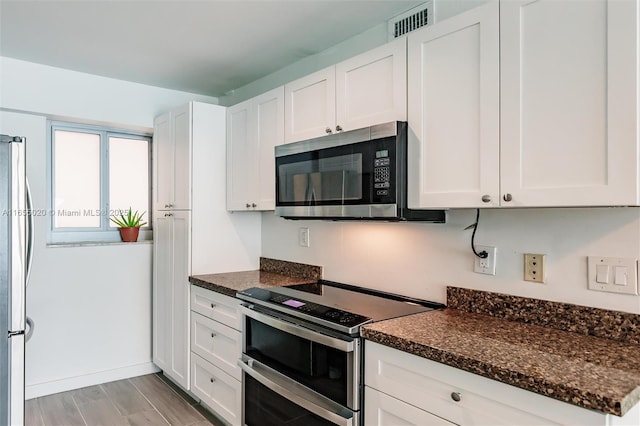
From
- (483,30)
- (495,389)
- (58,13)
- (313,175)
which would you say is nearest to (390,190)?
(313,175)

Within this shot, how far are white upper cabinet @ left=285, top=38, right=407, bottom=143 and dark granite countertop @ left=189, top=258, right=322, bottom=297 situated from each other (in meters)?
0.89

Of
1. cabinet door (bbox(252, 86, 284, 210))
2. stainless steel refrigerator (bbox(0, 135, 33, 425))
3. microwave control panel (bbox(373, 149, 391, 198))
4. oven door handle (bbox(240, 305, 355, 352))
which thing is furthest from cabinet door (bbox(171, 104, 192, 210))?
microwave control panel (bbox(373, 149, 391, 198))

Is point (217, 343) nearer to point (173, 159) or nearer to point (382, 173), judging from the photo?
point (173, 159)

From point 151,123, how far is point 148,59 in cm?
70

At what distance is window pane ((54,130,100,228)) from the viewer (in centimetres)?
332

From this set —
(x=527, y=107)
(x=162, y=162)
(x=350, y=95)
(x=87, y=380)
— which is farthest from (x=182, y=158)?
(x=527, y=107)

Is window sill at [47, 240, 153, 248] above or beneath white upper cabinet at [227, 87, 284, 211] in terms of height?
beneath

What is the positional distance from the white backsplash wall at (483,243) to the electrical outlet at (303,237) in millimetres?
43

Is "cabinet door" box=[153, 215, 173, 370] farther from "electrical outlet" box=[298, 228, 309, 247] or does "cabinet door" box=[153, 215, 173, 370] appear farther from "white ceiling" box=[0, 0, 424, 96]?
"white ceiling" box=[0, 0, 424, 96]

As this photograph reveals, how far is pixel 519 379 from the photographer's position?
3.83 feet

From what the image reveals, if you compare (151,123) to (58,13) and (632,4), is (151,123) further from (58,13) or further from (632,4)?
(632,4)

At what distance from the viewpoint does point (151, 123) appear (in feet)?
11.4

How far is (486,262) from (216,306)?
1.63 m

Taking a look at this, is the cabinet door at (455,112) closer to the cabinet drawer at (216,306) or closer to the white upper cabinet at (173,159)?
the cabinet drawer at (216,306)
